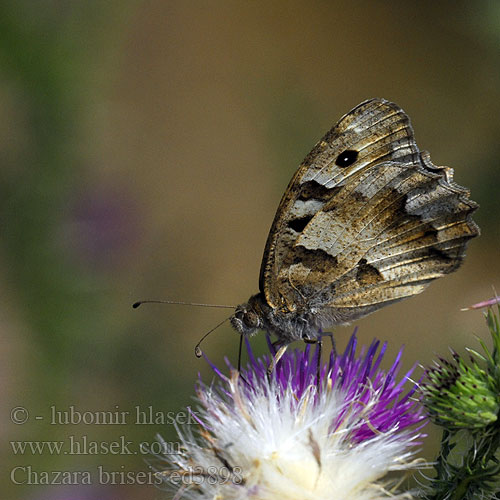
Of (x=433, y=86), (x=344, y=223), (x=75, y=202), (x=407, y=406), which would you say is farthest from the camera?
(x=433, y=86)

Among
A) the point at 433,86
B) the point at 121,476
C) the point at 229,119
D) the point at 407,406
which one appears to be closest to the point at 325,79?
the point at 229,119

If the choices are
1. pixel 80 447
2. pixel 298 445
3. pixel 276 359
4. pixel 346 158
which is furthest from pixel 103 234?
pixel 298 445

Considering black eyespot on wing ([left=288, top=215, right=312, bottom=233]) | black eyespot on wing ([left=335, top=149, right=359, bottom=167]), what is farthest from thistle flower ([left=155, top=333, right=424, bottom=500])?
black eyespot on wing ([left=335, top=149, right=359, bottom=167])

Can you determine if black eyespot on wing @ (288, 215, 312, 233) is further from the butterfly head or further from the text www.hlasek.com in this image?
the text www.hlasek.com

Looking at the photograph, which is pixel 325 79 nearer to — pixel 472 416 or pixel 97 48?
pixel 97 48

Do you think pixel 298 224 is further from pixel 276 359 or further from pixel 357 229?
pixel 276 359

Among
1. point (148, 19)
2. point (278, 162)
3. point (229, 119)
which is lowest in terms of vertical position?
point (278, 162)

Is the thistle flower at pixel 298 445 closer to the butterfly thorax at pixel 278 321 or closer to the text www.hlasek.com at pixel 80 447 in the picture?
the butterfly thorax at pixel 278 321
